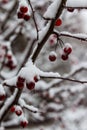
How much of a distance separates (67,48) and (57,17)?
12.0 inches

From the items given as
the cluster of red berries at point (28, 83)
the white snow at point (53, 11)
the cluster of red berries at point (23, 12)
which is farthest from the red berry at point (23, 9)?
the cluster of red berries at point (28, 83)

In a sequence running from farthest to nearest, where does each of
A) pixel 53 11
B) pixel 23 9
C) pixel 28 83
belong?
pixel 23 9
pixel 53 11
pixel 28 83

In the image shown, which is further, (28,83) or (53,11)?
(53,11)

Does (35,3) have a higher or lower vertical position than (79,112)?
higher

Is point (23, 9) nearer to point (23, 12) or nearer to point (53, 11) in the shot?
point (23, 12)

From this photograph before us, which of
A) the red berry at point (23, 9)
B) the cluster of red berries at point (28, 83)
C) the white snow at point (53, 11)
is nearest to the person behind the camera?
the cluster of red berries at point (28, 83)

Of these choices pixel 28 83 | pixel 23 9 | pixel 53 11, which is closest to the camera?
pixel 28 83

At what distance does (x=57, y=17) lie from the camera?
7.02 feet

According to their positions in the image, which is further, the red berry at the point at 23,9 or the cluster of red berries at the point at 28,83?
the red berry at the point at 23,9

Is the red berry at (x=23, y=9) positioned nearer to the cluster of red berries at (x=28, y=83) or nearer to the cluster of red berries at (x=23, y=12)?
the cluster of red berries at (x=23, y=12)

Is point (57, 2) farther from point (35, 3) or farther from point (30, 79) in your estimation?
point (35, 3)

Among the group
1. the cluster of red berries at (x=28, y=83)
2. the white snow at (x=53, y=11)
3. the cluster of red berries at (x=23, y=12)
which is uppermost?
the white snow at (x=53, y=11)

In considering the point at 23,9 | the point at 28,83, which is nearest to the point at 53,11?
the point at 23,9

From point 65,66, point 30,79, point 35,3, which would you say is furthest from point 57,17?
point 65,66
